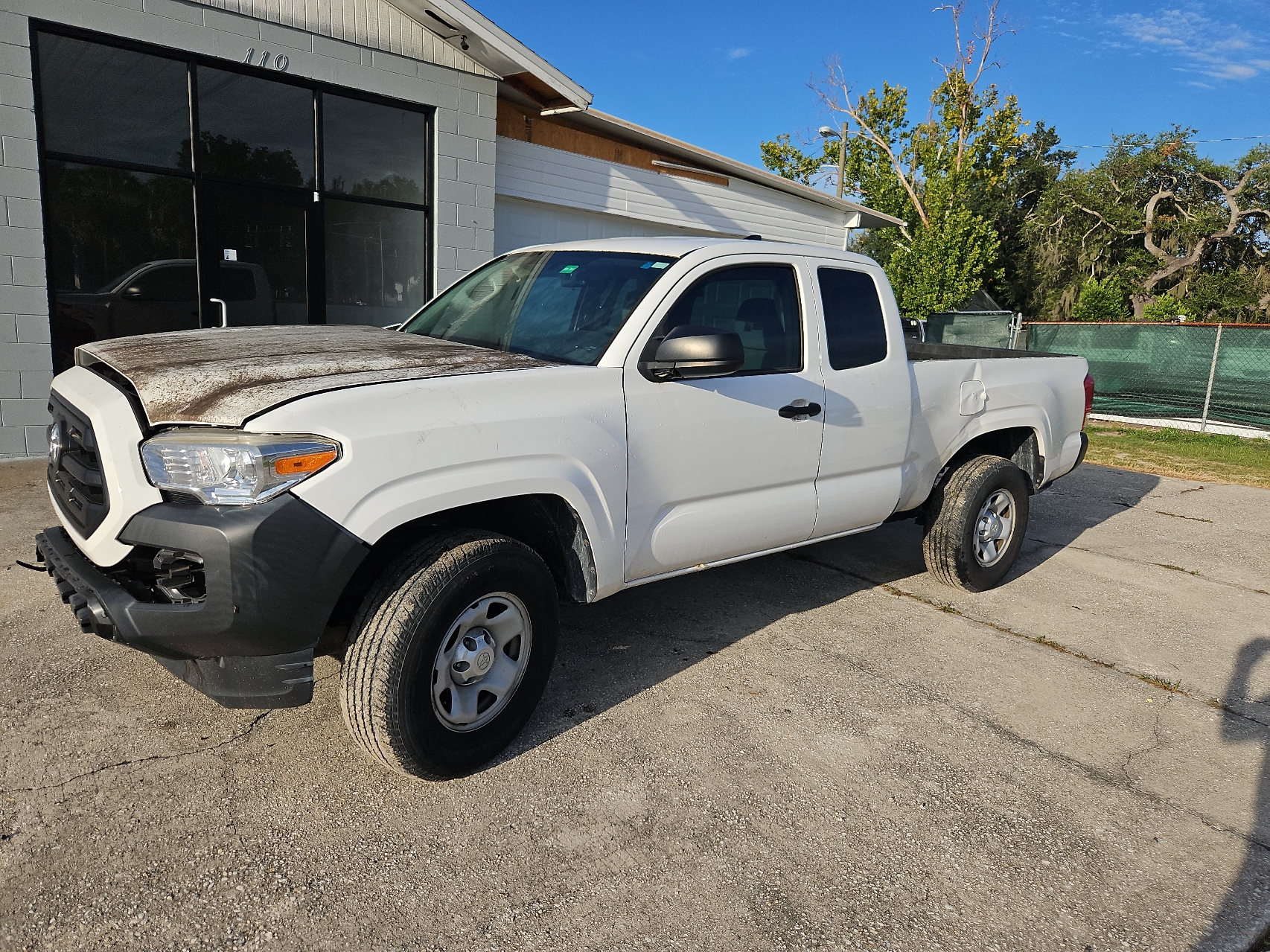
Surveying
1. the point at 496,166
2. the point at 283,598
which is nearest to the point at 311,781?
the point at 283,598

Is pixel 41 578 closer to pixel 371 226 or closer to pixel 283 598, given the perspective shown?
pixel 283 598

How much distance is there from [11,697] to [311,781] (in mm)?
1368

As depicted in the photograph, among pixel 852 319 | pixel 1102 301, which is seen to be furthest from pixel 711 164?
pixel 1102 301

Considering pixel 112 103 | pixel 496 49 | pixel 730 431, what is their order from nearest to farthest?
pixel 730 431, pixel 112 103, pixel 496 49

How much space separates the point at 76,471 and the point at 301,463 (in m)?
1.00

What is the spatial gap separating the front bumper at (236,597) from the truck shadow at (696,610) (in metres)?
0.94

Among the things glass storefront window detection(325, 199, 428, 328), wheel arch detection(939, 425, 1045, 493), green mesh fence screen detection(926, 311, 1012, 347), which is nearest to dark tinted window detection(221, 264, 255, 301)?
glass storefront window detection(325, 199, 428, 328)

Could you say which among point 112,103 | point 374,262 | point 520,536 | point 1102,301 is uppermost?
point 112,103

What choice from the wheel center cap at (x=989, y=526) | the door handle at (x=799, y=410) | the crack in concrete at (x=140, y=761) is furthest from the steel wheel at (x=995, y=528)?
the crack in concrete at (x=140, y=761)

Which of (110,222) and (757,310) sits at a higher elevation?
(110,222)

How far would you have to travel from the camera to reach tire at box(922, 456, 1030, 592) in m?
4.99

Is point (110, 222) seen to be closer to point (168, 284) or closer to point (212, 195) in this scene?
point (168, 284)

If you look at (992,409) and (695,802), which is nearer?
(695,802)

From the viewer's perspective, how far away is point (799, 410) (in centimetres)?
395
